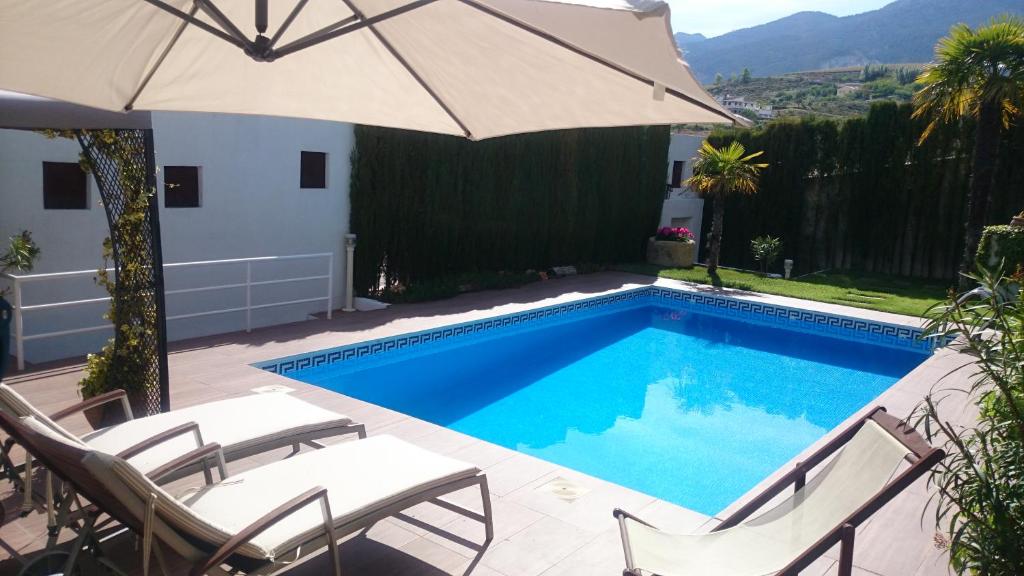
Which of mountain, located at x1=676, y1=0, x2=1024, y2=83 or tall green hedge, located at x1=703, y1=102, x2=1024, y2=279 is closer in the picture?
tall green hedge, located at x1=703, y1=102, x2=1024, y2=279

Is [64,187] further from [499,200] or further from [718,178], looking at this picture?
[718,178]

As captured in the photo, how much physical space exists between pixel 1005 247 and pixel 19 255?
1249 centimetres

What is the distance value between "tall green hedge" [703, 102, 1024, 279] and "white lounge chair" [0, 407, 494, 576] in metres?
15.4

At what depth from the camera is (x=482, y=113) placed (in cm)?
347

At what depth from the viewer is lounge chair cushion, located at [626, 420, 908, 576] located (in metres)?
2.90

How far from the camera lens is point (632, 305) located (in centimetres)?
1311

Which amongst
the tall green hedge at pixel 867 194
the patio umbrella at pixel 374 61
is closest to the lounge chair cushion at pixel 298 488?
the patio umbrella at pixel 374 61

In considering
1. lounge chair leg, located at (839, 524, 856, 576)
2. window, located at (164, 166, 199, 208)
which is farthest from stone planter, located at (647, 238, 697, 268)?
lounge chair leg, located at (839, 524, 856, 576)

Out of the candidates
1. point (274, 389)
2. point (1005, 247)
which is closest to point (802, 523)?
point (274, 389)

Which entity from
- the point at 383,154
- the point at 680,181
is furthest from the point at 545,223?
the point at 680,181

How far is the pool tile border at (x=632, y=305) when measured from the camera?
808cm

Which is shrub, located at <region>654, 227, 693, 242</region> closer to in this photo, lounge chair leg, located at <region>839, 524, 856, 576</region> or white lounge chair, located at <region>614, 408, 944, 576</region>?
white lounge chair, located at <region>614, 408, 944, 576</region>

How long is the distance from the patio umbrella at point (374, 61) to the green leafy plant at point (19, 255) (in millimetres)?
3819

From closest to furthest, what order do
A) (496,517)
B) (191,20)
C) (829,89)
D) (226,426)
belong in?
(191,20), (226,426), (496,517), (829,89)
